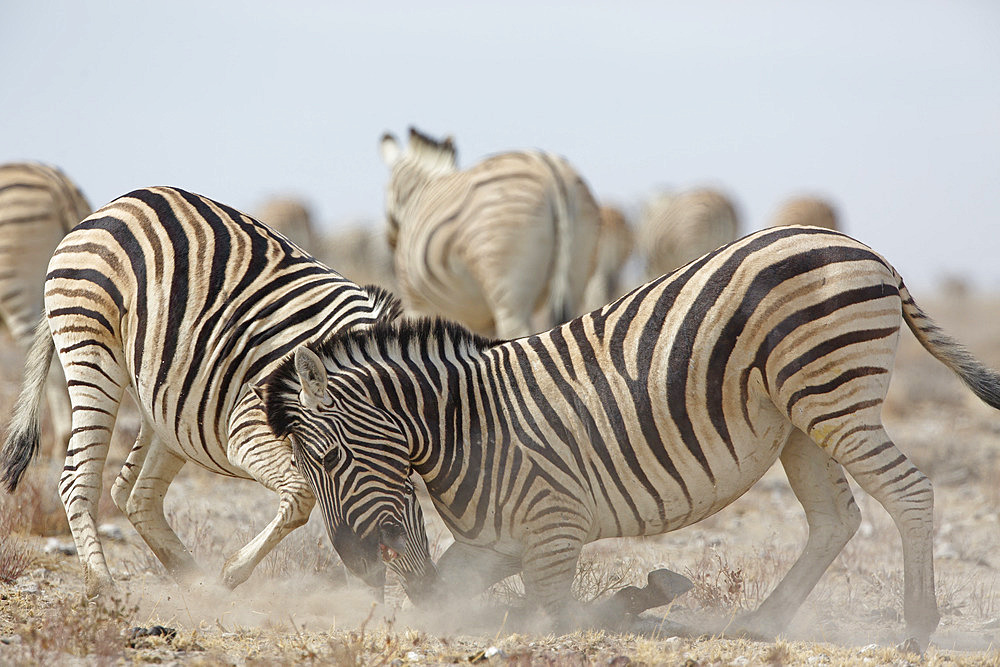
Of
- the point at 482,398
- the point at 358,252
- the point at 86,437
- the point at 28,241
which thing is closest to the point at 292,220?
the point at 358,252

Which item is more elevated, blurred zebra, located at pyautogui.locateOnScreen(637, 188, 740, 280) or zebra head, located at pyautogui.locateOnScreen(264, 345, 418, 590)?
zebra head, located at pyautogui.locateOnScreen(264, 345, 418, 590)

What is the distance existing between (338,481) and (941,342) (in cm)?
308

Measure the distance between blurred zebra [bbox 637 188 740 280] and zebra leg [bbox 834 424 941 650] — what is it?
13.7 m

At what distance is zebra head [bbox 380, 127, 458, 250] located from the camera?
12019 millimetres

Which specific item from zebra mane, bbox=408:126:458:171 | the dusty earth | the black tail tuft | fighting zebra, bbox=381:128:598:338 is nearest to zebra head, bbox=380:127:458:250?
zebra mane, bbox=408:126:458:171

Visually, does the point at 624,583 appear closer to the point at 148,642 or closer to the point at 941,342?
the point at 941,342

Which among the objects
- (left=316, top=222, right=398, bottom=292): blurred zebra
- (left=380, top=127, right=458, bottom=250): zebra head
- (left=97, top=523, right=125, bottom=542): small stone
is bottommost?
(left=316, top=222, right=398, bottom=292): blurred zebra

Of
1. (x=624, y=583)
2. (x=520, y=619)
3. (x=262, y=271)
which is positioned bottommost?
(x=624, y=583)

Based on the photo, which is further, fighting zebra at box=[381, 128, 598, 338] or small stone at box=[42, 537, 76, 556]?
fighting zebra at box=[381, 128, 598, 338]

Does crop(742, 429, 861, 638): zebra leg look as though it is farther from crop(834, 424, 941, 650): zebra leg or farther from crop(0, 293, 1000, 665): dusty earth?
crop(834, 424, 941, 650): zebra leg

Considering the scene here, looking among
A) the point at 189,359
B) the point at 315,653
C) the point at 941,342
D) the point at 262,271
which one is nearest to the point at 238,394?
the point at 189,359

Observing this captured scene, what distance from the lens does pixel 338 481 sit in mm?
4426

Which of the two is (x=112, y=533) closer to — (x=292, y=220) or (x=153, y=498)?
(x=153, y=498)

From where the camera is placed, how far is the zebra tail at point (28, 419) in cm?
550
